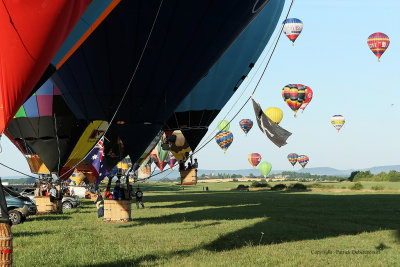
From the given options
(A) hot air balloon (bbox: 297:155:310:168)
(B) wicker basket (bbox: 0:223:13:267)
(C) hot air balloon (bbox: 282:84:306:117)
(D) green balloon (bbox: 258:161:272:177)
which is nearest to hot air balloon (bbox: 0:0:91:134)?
(B) wicker basket (bbox: 0:223:13:267)

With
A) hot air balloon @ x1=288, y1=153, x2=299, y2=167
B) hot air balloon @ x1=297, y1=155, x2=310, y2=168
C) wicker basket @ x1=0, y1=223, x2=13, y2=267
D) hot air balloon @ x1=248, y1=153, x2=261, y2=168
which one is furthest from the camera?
hot air balloon @ x1=288, y1=153, x2=299, y2=167

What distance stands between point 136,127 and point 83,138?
1139 cm

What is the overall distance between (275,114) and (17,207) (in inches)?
1768

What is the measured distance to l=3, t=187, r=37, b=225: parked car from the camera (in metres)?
20.8

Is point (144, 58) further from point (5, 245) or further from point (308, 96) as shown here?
point (308, 96)

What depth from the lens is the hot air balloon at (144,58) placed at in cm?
1706

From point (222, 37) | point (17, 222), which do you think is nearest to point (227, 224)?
point (222, 37)

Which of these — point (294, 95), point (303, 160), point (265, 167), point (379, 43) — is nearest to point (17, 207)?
point (294, 95)

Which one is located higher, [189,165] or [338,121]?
[338,121]

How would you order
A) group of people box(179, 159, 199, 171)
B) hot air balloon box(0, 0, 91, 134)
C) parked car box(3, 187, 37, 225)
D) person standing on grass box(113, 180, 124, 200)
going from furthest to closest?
group of people box(179, 159, 199, 171), parked car box(3, 187, 37, 225), person standing on grass box(113, 180, 124, 200), hot air balloon box(0, 0, 91, 134)

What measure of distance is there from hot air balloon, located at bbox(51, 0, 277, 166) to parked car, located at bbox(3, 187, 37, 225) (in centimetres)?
416

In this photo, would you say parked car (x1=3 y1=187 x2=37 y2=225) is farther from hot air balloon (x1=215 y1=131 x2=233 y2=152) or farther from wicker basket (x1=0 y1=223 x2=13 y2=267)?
hot air balloon (x1=215 y1=131 x2=233 y2=152)

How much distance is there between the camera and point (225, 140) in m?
68.2

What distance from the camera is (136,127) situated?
66.7 feet
